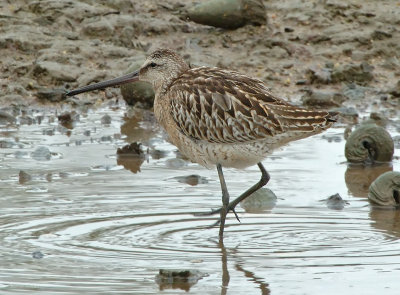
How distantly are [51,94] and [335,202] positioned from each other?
488 cm

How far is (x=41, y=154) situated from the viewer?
9766mm

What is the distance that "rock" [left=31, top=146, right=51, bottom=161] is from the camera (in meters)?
9.72

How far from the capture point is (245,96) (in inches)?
290

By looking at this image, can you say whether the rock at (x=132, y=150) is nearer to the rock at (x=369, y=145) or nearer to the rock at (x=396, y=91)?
the rock at (x=369, y=145)

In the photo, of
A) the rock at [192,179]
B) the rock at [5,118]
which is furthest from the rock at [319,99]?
the rock at [5,118]

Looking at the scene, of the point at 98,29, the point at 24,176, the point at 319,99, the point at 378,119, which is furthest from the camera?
the point at 98,29

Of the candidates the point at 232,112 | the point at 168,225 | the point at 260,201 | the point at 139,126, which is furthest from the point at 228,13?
the point at 168,225

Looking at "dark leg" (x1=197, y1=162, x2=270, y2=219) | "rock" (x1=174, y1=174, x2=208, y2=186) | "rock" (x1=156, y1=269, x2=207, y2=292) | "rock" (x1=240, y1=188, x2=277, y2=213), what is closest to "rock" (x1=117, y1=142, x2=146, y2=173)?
"rock" (x1=174, y1=174, x2=208, y2=186)

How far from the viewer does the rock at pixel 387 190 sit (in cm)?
796

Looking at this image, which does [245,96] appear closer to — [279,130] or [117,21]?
[279,130]

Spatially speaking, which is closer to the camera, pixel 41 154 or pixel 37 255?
pixel 37 255

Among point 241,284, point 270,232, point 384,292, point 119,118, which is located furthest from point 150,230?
point 119,118

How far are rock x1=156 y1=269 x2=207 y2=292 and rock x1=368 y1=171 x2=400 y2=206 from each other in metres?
2.56

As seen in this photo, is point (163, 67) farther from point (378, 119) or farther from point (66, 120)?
point (378, 119)
